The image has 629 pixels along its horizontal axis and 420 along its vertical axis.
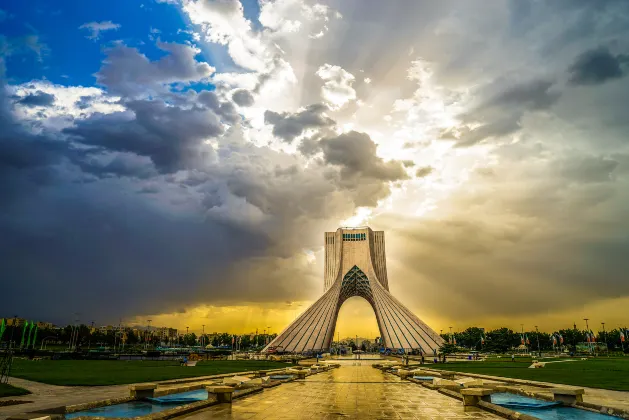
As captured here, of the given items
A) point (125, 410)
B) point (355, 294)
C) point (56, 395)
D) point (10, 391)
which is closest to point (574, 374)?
point (125, 410)

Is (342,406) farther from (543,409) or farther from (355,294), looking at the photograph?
(355,294)

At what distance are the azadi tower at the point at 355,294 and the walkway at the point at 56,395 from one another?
36.1 meters

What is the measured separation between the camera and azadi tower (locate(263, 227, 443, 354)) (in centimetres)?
4909

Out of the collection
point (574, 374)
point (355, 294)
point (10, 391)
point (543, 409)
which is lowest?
point (574, 374)

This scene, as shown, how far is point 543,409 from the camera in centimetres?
980

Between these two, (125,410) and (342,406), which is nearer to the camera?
(125,410)

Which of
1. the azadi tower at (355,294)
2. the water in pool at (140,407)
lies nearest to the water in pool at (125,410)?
the water in pool at (140,407)

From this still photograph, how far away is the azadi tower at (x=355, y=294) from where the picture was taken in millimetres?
49094

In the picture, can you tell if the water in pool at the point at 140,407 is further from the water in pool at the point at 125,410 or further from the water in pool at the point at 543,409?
the water in pool at the point at 543,409

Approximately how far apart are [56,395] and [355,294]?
211 ft

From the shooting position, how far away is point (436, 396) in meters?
11.2

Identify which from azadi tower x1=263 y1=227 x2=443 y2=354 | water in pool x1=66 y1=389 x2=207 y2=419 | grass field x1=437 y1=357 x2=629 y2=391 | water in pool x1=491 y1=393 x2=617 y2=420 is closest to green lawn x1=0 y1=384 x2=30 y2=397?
water in pool x1=66 y1=389 x2=207 y2=419

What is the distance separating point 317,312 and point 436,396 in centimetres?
4370

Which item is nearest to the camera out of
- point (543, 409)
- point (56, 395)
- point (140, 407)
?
point (140, 407)
